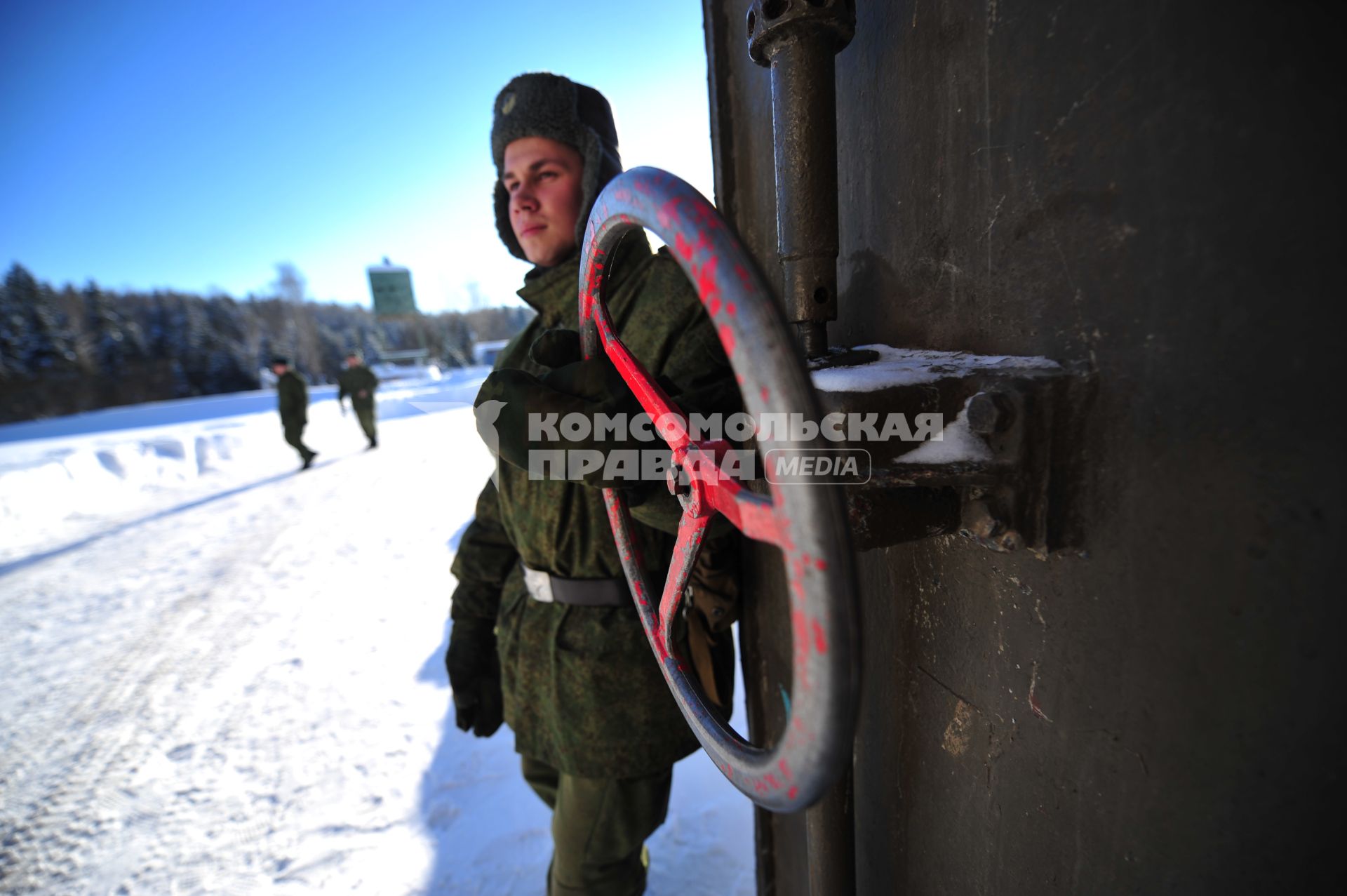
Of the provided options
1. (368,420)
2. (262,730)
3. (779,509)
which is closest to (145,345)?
(368,420)

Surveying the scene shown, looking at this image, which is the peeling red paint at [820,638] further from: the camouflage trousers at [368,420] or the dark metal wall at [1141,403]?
the camouflage trousers at [368,420]

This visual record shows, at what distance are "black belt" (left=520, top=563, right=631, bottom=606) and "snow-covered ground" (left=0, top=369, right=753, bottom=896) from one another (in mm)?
1175

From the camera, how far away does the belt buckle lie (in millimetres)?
1400

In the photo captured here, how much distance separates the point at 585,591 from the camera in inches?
52.9

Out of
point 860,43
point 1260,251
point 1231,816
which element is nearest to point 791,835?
point 1231,816

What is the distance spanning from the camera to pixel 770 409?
0.39m

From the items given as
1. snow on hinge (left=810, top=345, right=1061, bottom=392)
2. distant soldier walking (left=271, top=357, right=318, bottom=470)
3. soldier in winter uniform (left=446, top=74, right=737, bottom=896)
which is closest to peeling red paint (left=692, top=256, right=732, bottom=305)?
snow on hinge (left=810, top=345, right=1061, bottom=392)

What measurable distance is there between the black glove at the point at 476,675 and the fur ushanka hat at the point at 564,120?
4.30 ft

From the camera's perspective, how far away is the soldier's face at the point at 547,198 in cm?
145

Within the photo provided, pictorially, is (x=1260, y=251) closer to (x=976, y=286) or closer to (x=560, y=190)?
(x=976, y=286)

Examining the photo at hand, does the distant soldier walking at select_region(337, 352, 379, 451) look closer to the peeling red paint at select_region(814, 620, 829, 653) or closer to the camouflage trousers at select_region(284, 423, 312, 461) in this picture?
the camouflage trousers at select_region(284, 423, 312, 461)

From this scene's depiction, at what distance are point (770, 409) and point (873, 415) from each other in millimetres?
169

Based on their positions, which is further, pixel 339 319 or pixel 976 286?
pixel 339 319

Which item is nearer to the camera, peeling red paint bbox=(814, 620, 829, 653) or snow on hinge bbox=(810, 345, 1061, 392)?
peeling red paint bbox=(814, 620, 829, 653)
